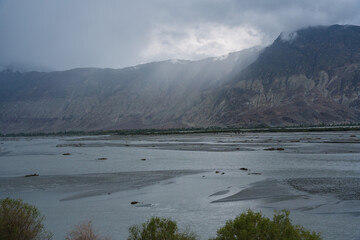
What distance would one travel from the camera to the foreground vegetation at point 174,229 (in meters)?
6.02

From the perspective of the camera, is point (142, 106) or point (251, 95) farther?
point (142, 106)

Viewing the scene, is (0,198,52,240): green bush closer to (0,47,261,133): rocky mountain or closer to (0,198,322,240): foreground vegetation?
(0,198,322,240): foreground vegetation

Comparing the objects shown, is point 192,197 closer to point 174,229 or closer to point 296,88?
point 174,229

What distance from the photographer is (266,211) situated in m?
10.8

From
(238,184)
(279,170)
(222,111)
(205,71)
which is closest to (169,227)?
(238,184)

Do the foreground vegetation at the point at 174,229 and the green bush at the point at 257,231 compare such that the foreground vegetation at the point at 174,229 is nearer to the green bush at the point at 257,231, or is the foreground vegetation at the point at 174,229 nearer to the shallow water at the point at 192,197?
the green bush at the point at 257,231

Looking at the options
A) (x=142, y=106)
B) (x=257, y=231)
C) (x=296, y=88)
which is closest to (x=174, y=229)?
(x=257, y=231)

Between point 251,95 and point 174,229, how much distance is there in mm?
154701

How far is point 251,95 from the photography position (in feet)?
513

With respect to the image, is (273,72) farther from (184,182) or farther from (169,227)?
(169,227)

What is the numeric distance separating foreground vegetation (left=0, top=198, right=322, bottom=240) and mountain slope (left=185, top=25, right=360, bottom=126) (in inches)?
5263

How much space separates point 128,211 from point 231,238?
6127 millimetres

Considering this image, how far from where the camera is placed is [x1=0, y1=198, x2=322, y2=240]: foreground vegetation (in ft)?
19.8

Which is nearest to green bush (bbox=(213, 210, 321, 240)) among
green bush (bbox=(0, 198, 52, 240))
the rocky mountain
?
green bush (bbox=(0, 198, 52, 240))
